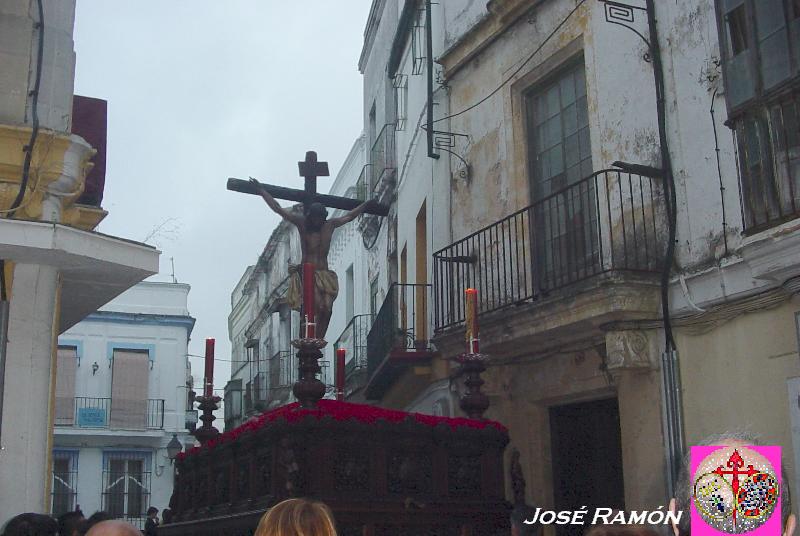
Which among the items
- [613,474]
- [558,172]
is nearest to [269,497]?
[613,474]

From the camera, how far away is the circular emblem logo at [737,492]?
212 centimetres

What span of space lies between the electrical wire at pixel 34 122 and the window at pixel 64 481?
1780cm

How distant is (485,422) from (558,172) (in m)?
3.58

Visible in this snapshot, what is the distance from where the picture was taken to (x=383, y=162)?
15.4 metres

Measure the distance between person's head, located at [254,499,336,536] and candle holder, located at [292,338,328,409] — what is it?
10.0 ft

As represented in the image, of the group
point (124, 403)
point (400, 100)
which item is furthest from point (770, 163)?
point (124, 403)

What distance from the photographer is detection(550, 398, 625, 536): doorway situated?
27.9 ft

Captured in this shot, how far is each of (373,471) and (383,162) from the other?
1028 cm

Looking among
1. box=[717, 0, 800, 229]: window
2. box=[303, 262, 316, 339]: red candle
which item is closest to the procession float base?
box=[303, 262, 316, 339]: red candle

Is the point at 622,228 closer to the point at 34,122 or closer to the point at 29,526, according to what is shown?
the point at 34,122

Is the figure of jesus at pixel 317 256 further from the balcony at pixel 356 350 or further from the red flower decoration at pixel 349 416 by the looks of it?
the balcony at pixel 356 350

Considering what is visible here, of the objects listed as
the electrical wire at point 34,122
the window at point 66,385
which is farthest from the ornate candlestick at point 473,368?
the window at point 66,385

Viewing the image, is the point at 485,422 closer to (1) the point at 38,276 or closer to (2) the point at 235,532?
(2) the point at 235,532

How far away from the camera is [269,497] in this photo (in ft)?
17.7
